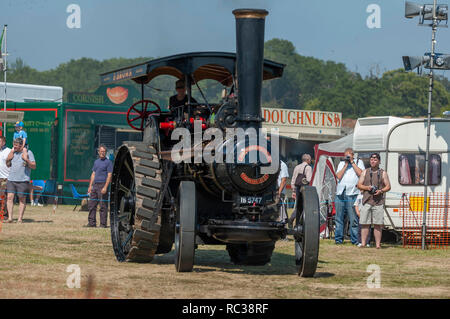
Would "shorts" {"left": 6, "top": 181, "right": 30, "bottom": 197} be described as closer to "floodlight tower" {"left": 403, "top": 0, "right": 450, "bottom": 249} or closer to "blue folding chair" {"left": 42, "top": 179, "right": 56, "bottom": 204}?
"blue folding chair" {"left": 42, "top": 179, "right": 56, "bottom": 204}

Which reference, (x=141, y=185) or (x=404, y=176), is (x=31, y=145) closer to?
(x=404, y=176)

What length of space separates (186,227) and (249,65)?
76.3 inches

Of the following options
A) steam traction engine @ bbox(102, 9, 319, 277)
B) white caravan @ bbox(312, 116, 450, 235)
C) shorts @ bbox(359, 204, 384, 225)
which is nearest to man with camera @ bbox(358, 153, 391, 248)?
shorts @ bbox(359, 204, 384, 225)

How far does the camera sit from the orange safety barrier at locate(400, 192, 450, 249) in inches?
589

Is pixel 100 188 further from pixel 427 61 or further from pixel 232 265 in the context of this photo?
pixel 427 61

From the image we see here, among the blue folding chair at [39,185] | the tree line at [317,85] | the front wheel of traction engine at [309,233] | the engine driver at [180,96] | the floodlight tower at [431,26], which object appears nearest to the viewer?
the front wheel of traction engine at [309,233]

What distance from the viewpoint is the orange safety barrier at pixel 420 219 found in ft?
49.1

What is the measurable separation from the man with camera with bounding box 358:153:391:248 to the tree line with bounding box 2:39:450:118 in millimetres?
13217

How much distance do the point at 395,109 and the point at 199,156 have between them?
69.4m

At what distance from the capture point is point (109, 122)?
24.8 m

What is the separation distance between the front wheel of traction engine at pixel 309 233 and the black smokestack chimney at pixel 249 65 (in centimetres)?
102

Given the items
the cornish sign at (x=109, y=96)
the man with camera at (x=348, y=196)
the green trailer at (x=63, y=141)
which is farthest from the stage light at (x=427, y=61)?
the cornish sign at (x=109, y=96)

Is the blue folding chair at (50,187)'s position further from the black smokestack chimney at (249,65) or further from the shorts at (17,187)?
the black smokestack chimney at (249,65)
